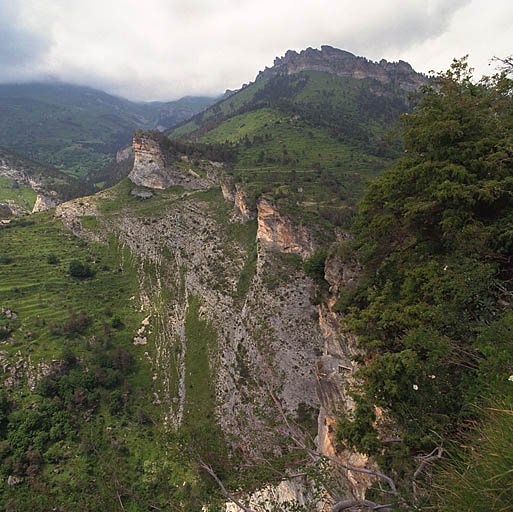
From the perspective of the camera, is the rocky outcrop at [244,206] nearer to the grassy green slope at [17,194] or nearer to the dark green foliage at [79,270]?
the dark green foliage at [79,270]

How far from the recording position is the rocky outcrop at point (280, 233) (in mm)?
41281

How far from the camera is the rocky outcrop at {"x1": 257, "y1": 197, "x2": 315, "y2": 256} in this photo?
135 feet

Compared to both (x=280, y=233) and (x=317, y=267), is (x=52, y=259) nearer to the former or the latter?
(x=280, y=233)

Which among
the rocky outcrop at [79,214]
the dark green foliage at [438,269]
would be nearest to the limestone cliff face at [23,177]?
the rocky outcrop at [79,214]

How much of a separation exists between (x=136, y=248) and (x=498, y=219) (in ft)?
208

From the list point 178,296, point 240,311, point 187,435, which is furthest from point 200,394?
point 187,435

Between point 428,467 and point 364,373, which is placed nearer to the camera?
point 428,467

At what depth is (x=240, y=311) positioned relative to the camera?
4244cm

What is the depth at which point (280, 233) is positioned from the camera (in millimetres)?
44219

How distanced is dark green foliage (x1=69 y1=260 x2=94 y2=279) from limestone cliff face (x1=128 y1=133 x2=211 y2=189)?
32322 mm

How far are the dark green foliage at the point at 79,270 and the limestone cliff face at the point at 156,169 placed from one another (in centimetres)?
3232

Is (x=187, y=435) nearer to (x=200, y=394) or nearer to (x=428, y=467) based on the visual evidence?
(x=428, y=467)

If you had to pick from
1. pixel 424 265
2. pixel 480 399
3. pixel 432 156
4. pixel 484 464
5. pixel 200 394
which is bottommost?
pixel 200 394

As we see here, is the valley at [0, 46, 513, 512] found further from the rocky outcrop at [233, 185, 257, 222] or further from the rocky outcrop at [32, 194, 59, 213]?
the rocky outcrop at [32, 194, 59, 213]
